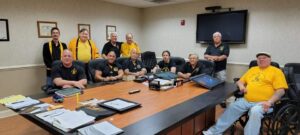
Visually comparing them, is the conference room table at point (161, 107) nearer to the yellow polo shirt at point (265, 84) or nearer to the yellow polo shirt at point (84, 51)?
the yellow polo shirt at point (265, 84)

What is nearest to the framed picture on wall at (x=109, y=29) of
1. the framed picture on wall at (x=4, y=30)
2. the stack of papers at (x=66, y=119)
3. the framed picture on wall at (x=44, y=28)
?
the framed picture on wall at (x=44, y=28)

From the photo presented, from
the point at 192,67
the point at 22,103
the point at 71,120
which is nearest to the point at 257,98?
the point at 192,67

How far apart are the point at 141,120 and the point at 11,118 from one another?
3.02 meters

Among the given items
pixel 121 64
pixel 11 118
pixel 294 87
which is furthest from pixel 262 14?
pixel 11 118

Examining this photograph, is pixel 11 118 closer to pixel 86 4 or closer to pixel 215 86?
pixel 86 4

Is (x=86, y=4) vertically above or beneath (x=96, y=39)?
above

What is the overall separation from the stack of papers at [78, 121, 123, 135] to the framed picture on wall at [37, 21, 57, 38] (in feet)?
10.5

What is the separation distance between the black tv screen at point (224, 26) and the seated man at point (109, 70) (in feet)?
7.27

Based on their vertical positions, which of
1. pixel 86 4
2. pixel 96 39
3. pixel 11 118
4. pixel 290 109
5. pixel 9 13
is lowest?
→ pixel 11 118

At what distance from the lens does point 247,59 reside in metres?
Answer: 4.45

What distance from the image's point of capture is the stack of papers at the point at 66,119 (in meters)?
1.45

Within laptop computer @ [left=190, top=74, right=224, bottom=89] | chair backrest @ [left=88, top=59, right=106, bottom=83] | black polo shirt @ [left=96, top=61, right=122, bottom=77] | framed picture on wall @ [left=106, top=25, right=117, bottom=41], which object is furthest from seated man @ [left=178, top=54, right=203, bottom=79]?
framed picture on wall @ [left=106, top=25, right=117, bottom=41]

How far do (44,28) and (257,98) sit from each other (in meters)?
3.68

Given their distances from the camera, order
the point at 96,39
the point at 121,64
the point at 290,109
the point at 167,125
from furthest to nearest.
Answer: the point at 96,39 < the point at 121,64 < the point at 290,109 < the point at 167,125
